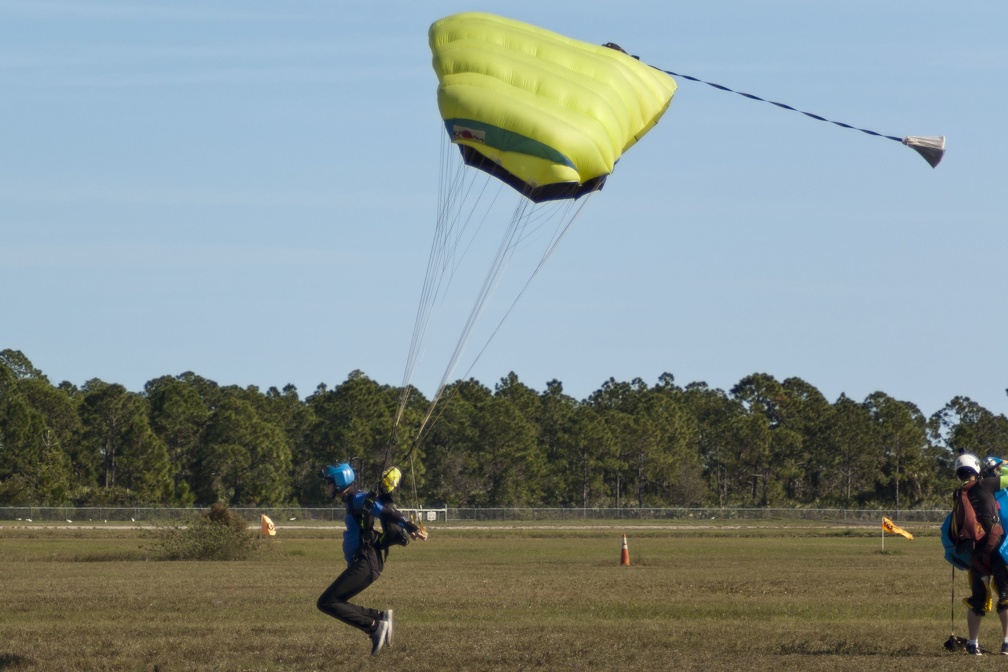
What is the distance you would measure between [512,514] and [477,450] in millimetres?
20381

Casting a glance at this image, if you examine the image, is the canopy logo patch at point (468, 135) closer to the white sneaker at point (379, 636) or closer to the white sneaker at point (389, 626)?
the white sneaker at point (389, 626)

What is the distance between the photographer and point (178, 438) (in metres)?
103

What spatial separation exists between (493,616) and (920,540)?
121 feet

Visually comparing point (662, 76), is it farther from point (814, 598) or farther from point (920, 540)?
point (920, 540)

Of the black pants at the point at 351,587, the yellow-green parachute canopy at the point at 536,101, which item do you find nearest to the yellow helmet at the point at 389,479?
the black pants at the point at 351,587

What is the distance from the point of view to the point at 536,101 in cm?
1689

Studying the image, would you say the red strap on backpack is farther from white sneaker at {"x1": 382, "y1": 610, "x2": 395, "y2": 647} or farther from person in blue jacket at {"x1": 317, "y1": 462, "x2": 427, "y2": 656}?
white sneaker at {"x1": 382, "y1": 610, "x2": 395, "y2": 647}

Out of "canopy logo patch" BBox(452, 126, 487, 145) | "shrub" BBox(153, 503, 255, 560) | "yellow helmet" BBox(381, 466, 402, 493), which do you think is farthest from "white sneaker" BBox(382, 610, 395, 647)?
"shrub" BBox(153, 503, 255, 560)

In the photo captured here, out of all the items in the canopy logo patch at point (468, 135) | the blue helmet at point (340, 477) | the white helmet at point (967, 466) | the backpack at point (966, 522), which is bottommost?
the backpack at point (966, 522)

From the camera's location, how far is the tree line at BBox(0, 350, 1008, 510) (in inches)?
3607

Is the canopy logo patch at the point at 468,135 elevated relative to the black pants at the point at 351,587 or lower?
elevated

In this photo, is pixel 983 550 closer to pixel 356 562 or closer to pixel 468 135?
pixel 356 562

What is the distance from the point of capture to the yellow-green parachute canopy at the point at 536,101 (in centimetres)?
1664

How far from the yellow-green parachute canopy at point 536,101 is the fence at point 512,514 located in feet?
178
